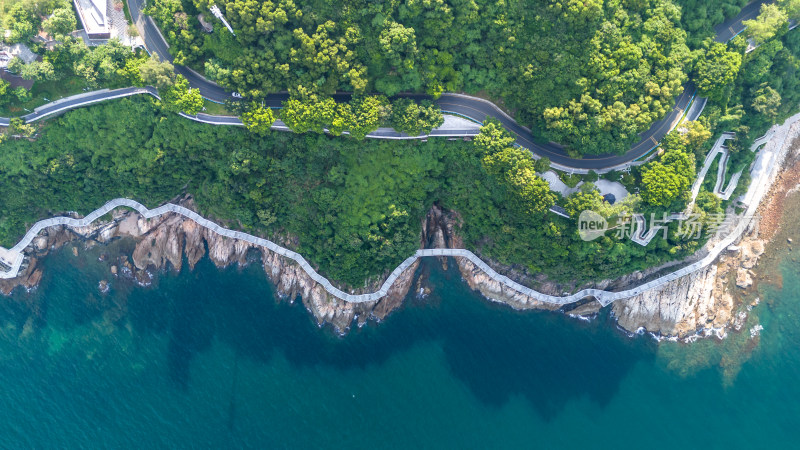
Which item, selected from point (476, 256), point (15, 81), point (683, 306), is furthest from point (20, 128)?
point (683, 306)

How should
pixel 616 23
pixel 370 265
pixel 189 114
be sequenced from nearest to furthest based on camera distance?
pixel 616 23
pixel 189 114
pixel 370 265

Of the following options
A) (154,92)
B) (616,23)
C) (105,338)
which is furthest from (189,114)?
(616,23)

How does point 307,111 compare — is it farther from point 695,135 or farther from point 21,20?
point 695,135

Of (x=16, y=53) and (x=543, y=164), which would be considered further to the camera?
(x=543, y=164)

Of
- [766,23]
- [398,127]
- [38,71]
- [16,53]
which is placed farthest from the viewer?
[398,127]

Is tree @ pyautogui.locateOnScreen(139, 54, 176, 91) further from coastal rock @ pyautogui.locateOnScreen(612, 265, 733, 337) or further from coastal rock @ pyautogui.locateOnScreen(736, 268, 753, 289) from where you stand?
coastal rock @ pyautogui.locateOnScreen(736, 268, 753, 289)

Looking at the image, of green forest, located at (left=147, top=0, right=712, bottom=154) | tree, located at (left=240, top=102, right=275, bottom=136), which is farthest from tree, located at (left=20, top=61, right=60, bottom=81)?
tree, located at (left=240, top=102, right=275, bottom=136)

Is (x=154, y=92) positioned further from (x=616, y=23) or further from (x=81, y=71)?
(x=616, y=23)
